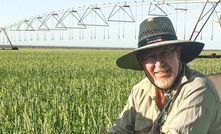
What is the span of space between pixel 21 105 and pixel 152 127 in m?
3.85

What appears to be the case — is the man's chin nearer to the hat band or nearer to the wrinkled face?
the wrinkled face

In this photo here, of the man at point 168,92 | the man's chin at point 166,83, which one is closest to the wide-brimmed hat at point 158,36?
the man at point 168,92

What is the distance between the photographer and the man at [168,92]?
264cm

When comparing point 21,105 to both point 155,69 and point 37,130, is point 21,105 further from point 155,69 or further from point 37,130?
point 155,69

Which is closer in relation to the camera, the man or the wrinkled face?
the man

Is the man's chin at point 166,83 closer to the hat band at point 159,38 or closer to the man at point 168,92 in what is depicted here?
the man at point 168,92

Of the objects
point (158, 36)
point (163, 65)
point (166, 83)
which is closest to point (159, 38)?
point (158, 36)

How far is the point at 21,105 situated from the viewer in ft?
21.2

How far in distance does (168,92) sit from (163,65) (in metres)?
0.17

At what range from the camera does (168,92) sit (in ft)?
9.34

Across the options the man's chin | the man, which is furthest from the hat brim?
the man's chin

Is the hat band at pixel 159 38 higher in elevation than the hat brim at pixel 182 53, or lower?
higher

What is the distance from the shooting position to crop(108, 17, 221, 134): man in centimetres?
264

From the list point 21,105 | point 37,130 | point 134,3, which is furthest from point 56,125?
point 134,3
